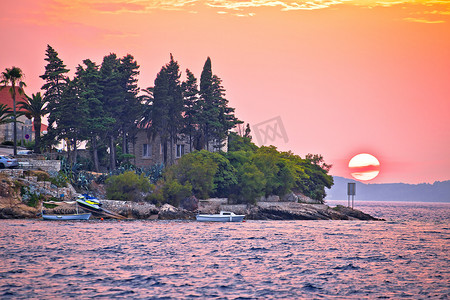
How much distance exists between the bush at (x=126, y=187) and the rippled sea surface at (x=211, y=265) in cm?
2035

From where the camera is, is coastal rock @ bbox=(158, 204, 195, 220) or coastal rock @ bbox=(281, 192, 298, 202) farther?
coastal rock @ bbox=(281, 192, 298, 202)

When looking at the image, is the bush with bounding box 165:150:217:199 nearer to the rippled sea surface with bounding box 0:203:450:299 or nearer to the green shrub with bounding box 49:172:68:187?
the green shrub with bounding box 49:172:68:187

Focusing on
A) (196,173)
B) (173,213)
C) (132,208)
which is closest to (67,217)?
(132,208)

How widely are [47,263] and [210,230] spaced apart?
28.2 metres

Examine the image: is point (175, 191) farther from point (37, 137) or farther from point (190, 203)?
point (37, 137)

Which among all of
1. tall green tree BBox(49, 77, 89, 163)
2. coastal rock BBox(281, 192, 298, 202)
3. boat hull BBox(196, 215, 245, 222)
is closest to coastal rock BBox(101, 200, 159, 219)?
boat hull BBox(196, 215, 245, 222)

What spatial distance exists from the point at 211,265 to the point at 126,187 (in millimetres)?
44387

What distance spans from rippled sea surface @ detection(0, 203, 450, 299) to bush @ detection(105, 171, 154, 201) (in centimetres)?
2035

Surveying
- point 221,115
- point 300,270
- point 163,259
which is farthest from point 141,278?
point 221,115

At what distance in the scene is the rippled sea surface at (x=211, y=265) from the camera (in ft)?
83.6

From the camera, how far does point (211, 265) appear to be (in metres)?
33.8

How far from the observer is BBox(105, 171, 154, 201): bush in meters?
75.2

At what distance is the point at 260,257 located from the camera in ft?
125

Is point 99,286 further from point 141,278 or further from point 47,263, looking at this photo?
point 47,263
